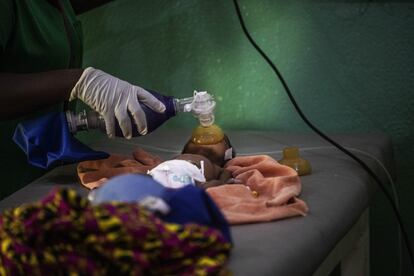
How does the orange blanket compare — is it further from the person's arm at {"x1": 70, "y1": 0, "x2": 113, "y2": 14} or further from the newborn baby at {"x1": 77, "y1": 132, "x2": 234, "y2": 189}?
the person's arm at {"x1": 70, "y1": 0, "x2": 113, "y2": 14}

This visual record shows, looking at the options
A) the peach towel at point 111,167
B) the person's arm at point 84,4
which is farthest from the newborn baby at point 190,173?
the person's arm at point 84,4

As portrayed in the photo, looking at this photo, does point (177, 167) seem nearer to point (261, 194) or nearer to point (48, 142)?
point (261, 194)

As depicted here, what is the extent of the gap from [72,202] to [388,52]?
120 centimetres

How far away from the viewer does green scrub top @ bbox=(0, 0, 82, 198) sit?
5.01 ft

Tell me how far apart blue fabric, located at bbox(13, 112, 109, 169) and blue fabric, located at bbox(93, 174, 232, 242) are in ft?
1.88

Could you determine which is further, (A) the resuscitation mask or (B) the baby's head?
(B) the baby's head

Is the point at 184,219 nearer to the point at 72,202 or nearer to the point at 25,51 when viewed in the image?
the point at 72,202

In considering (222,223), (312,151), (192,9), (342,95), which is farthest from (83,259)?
(192,9)

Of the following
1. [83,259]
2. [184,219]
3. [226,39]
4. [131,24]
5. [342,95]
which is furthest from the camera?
[131,24]

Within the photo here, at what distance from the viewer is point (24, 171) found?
1.65 meters

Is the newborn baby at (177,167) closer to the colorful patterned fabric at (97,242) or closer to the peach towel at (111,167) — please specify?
the peach towel at (111,167)

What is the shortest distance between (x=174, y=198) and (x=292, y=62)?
108cm

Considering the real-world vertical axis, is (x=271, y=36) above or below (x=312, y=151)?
above

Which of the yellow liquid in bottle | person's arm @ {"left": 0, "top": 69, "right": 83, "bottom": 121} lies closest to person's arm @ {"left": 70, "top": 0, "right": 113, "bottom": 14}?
person's arm @ {"left": 0, "top": 69, "right": 83, "bottom": 121}
